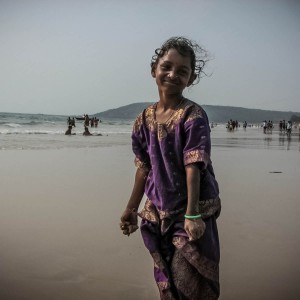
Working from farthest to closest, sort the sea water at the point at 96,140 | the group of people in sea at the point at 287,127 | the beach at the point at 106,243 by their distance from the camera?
the group of people in sea at the point at 287,127
the sea water at the point at 96,140
the beach at the point at 106,243

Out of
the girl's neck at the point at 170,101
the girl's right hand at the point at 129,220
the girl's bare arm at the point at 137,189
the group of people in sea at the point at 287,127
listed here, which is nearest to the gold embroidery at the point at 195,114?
the girl's neck at the point at 170,101

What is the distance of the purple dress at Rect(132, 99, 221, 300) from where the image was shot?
1.85 meters

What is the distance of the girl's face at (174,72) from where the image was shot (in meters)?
1.96

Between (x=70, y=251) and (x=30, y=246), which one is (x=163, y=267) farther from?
(x=30, y=246)

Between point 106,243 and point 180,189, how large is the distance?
1.77 m

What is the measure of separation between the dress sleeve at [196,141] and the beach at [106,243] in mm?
1271

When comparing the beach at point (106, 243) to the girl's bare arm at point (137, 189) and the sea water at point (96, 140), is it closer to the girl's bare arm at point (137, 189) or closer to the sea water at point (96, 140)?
the girl's bare arm at point (137, 189)

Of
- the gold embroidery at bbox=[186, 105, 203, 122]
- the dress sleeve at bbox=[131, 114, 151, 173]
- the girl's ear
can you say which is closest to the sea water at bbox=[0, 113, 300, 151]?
the dress sleeve at bbox=[131, 114, 151, 173]

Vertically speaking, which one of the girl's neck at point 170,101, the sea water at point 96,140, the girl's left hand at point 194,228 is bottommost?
the sea water at point 96,140

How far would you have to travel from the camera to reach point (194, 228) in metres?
1.79

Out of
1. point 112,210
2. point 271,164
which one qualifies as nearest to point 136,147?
point 112,210

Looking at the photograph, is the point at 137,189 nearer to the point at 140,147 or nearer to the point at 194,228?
the point at 140,147

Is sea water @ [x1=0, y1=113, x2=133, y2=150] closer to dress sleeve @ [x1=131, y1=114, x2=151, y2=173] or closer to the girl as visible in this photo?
dress sleeve @ [x1=131, y1=114, x2=151, y2=173]

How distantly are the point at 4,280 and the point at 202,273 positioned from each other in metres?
1.62
